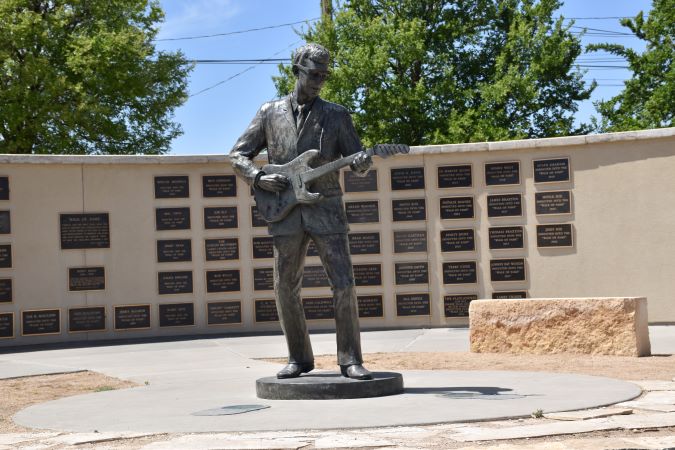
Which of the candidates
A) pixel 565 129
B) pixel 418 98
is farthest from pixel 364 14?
pixel 565 129

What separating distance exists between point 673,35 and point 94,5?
1612cm

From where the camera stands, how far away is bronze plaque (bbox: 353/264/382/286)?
560 inches

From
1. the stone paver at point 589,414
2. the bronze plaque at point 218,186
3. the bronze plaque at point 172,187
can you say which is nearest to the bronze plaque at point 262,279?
the bronze plaque at point 218,186

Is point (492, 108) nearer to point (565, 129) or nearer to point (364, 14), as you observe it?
point (565, 129)

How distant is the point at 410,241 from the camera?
Answer: 46.7 ft

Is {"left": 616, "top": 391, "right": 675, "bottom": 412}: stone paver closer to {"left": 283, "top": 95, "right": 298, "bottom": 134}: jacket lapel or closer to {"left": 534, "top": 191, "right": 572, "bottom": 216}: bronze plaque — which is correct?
{"left": 283, "top": 95, "right": 298, "bottom": 134}: jacket lapel

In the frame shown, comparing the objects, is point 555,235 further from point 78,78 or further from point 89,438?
point 78,78

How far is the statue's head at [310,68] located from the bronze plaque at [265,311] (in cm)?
718

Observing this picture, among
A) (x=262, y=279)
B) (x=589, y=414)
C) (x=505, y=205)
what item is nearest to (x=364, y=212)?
(x=262, y=279)

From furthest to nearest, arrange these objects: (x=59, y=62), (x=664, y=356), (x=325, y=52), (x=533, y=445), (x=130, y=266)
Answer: (x=59, y=62) → (x=130, y=266) → (x=664, y=356) → (x=325, y=52) → (x=533, y=445)

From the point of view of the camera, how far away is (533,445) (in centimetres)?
501

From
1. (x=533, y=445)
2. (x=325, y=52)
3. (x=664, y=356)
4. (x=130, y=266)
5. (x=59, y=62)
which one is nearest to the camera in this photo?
(x=533, y=445)

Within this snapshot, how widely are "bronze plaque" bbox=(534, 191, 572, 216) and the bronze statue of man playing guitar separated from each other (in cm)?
698

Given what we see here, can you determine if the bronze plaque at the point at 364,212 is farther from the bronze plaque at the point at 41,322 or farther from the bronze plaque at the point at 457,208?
the bronze plaque at the point at 41,322
